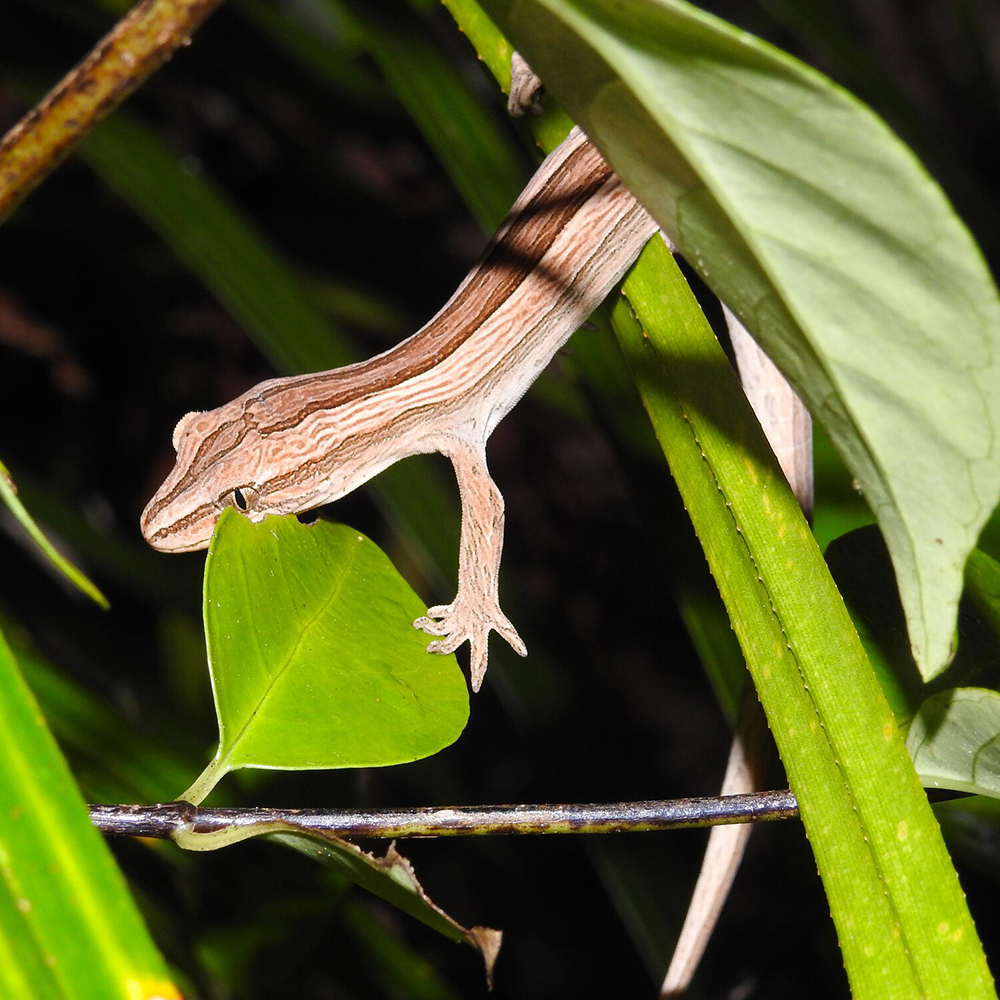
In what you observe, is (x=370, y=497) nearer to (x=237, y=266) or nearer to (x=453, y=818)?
(x=237, y=266)

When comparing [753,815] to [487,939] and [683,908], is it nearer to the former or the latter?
[487,939]

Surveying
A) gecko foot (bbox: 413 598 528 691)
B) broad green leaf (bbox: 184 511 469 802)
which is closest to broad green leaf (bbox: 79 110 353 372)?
gecko foot (bbox: 413 598 528 691)

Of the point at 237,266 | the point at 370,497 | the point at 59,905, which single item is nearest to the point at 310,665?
the point at 59,905

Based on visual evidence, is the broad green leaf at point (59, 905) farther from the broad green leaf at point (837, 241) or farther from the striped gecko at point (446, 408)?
the striped gecko at point (446, 408)

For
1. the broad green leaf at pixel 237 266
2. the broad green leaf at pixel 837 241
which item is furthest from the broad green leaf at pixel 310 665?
the broad green leaf at pixel 237 266

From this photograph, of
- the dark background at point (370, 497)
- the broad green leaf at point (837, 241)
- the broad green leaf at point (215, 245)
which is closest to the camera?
the broad green leaf at point (837, 241)

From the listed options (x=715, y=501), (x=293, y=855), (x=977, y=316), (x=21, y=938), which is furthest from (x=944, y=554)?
(x=293, y=855)

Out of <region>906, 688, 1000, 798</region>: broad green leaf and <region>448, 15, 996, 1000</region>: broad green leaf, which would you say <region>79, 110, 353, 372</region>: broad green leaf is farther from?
<region>906, 688, 1000, 798</region>: broad green leaf
